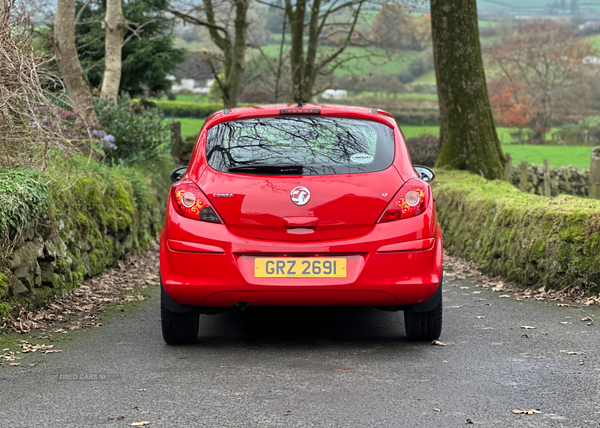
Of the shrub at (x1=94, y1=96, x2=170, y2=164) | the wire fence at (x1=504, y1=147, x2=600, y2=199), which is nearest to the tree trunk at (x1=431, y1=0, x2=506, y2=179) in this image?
the wire fence at (x1=504, y1=147, x2=600, y2=199)

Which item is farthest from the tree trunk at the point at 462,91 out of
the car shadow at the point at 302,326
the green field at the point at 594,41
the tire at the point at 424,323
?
the green field at the point at 594,41

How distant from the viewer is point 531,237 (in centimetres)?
860

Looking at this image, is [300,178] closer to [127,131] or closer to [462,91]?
[127,131]

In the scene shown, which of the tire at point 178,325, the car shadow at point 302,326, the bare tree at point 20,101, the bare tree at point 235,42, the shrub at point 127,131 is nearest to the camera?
the tire at point 178,325

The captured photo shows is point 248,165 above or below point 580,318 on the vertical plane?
above

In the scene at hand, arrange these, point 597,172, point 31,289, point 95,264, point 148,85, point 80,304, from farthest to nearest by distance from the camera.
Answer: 1. point 148,85
2. point 597,172
3. point 95,264
4. point 80,304
5. point 31,289

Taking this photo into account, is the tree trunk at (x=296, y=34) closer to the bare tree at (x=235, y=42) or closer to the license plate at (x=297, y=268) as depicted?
the bare tree at (x=235, y=42)

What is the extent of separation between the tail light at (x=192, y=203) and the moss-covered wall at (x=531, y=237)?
3931mm

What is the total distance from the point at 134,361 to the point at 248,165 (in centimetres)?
152

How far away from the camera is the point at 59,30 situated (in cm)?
1421

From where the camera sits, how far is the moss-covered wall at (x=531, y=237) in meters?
7.80

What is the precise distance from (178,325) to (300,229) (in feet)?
3.93

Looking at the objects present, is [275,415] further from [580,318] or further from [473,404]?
[580,318]

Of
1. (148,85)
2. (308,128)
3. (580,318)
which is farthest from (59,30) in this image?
(148,85)
